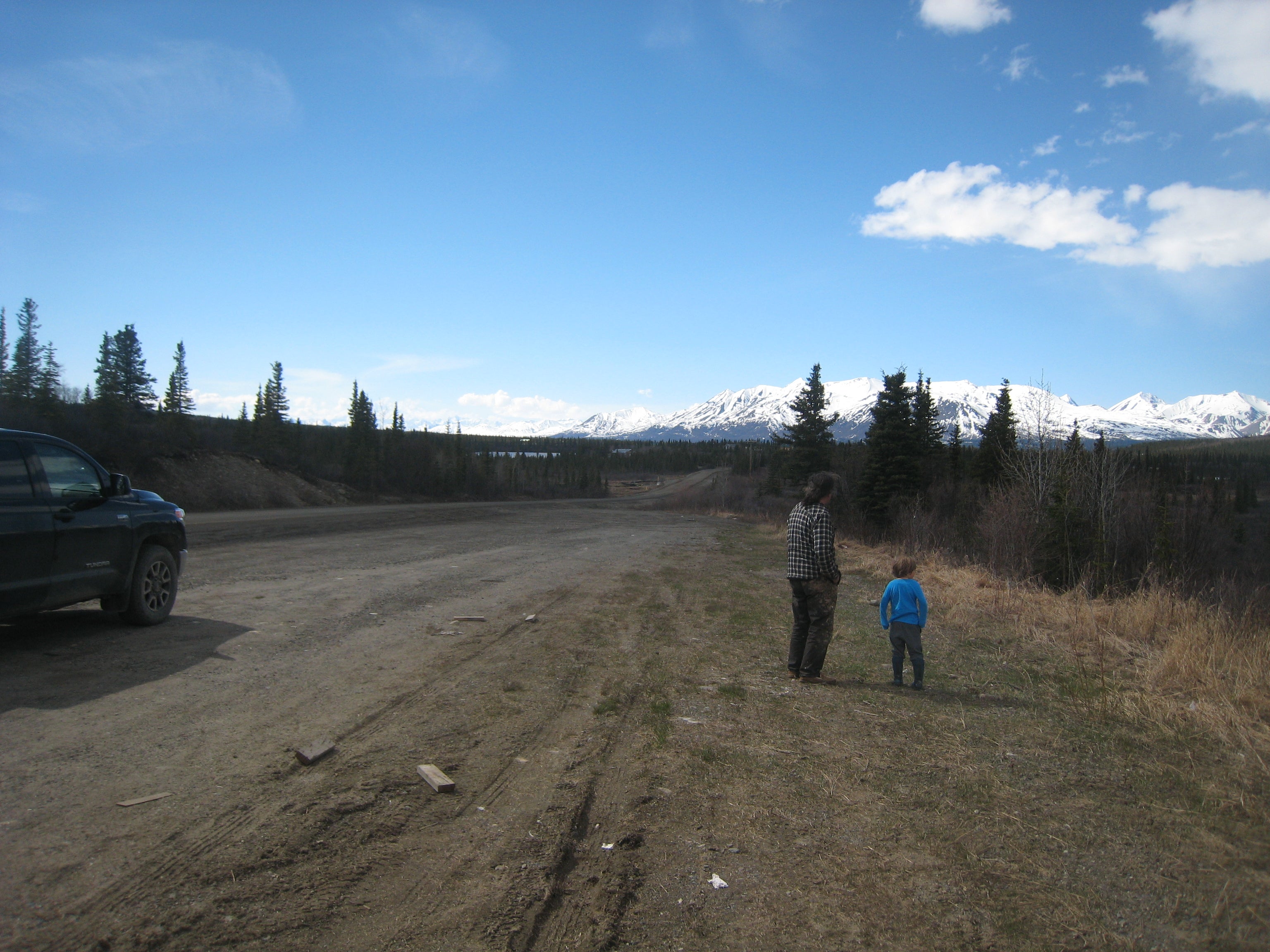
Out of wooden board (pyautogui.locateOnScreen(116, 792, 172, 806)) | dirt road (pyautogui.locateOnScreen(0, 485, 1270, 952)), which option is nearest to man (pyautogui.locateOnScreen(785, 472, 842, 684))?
dirt road (pyautogui.locateOnScreen(0, 485, 1270, 952))

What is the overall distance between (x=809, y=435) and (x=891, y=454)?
7.94m

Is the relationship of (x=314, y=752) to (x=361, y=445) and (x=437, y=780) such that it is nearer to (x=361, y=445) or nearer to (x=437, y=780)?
(x=437, y=780)

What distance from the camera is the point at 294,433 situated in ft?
237

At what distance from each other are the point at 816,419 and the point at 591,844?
50.2 metres

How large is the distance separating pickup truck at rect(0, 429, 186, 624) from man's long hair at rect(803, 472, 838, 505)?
6.93m

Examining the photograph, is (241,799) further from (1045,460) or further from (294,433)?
(294,433)

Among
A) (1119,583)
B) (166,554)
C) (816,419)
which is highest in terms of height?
(816,419)

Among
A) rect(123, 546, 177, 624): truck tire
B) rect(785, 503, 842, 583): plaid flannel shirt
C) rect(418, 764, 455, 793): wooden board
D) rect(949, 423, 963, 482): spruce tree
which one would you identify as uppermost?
rect(949, 423, 963, 482): spruce tree

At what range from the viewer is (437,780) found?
4.06 meters

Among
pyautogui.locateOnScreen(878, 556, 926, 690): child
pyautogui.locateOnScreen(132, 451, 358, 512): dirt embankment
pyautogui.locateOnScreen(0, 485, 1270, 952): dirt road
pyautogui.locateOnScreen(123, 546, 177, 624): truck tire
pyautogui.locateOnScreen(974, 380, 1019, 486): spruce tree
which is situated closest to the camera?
pyautogui.locateOnScreen(0, 485, 1270, 952): dirt road

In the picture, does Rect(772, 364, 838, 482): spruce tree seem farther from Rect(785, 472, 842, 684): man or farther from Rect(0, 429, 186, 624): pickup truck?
Rect(0, 429, 186, 624): pickup truck

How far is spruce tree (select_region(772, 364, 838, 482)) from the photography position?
166ft

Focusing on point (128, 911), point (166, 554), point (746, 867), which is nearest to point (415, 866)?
point (128, 911)

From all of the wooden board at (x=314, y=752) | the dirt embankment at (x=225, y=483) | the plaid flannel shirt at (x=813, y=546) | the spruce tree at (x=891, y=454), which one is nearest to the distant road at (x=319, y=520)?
the dirt embankment at (x=225, y=483)
